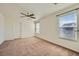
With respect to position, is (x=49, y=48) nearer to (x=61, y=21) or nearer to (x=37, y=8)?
(x=61, y=21)

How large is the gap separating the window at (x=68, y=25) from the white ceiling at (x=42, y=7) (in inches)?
11.1

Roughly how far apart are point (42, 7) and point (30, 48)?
3.53ft

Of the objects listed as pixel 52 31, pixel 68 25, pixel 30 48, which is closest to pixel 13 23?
pixel 30 48

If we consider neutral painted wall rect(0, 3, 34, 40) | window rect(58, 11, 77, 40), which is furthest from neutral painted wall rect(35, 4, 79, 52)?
neutral painted wall rect(0, 3, 34, 40)

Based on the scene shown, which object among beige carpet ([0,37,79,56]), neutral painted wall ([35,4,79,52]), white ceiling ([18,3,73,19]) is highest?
white ceiling ([18,3,73,19])

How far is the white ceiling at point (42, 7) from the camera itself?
9.19ft

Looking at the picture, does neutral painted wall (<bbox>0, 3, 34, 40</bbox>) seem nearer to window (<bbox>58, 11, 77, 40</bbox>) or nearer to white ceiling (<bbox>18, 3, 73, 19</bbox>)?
white ceiling (<bbox>18, 3, 73, 19</bbox>)

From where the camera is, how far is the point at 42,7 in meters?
2.91

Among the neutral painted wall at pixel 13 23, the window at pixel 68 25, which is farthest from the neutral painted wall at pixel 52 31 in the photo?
the neutral painted wall at pixel 13 23

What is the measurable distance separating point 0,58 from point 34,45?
1.01 meters

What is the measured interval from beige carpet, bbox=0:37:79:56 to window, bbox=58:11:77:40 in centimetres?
38

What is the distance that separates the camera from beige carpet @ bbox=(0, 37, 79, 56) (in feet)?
9.84

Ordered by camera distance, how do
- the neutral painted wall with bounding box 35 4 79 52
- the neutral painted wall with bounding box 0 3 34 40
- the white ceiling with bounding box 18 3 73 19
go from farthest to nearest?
the neutral painted wall with bounding box 35 4 79 52
the neutral painted wall with bounding box 0 3 34 40
the white ceiling with bounding box 18 3 73 19

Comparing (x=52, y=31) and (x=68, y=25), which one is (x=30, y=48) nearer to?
(x=52, y=31)
